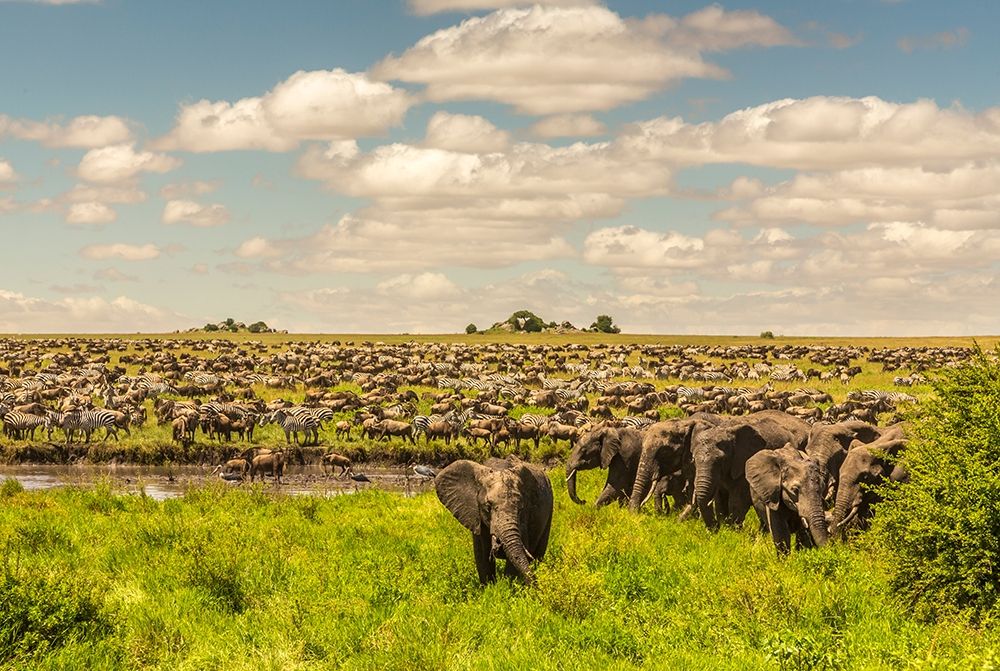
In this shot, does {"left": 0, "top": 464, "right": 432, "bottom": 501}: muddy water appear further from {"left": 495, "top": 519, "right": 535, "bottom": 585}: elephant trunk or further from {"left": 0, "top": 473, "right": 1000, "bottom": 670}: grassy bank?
{"left": 495, "top": 519, "right": 535, "bottom": 585}: elephant trunk

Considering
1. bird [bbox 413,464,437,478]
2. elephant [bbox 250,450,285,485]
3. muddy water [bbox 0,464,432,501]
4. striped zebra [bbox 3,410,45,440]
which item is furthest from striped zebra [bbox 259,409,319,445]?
striped zebra [bbox 3,410,45,440]

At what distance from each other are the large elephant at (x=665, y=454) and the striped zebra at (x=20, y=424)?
27771 mm

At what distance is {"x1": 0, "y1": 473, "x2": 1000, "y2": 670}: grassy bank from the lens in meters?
12.9

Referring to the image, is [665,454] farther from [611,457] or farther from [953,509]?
[953,509]

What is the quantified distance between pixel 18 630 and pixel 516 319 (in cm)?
13766

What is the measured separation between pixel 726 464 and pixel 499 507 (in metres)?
7.80

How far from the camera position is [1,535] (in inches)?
781

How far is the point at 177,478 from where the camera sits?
37.4 m

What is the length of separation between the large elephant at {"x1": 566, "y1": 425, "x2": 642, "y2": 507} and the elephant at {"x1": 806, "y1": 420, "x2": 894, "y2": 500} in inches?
150

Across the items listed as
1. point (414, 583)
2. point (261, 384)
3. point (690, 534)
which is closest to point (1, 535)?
point (414, 583)

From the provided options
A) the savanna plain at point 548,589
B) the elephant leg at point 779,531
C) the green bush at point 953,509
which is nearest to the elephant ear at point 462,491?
the savanna plain at point 548,589

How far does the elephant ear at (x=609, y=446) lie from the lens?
962 inches

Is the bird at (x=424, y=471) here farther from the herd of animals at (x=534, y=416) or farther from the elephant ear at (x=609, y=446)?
the elephant ear at (x=609, y=446)

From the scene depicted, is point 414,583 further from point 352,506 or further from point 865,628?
point 352,506
